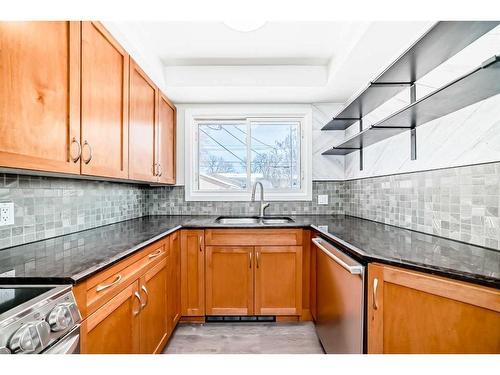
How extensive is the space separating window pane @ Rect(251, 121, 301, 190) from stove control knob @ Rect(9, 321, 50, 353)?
7.51ft

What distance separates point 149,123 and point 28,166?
1199mm

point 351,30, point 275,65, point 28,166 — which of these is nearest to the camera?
point 28,166

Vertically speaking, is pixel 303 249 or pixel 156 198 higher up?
pixel 156 198

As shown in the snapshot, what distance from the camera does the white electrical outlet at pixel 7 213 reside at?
3.89 ft

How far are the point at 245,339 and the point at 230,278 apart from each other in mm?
451

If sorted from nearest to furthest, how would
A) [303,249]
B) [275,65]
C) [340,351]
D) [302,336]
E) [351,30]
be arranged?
[340,351]
[351,30]
[302,336]
[303,249]
[275,65]

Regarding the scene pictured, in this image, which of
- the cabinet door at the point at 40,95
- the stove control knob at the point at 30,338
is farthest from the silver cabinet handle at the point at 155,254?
the stove control knob at the point at 30,338

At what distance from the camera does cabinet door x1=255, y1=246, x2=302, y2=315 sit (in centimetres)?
214

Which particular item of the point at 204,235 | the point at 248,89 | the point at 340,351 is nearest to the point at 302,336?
the point at 340,351

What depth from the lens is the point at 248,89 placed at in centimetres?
238

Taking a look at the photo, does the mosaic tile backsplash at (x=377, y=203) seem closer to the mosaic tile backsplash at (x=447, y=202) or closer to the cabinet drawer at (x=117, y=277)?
the mosaic tile backsplash at (x=447, y=202)

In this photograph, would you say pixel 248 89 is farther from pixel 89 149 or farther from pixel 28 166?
pixel 28 166
